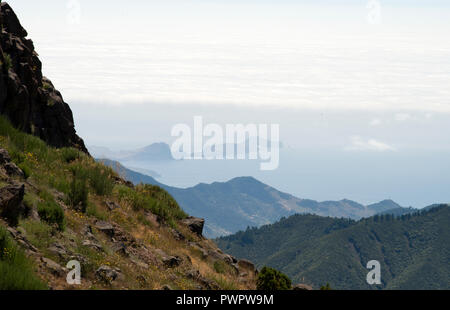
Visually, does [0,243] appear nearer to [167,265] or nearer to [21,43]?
[167,265]

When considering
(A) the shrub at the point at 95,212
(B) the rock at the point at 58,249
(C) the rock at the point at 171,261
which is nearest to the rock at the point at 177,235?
(C) the rock at the point at 171,261

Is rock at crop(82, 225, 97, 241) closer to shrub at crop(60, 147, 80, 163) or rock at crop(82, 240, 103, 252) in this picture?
rock at crop(82, 240, 103, 252)

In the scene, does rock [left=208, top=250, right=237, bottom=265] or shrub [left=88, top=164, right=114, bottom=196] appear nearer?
shrub [left=88, top=164, right=114, bottom=196]

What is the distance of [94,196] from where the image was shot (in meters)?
22.1

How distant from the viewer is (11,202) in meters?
15.1

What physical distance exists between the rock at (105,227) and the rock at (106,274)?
377 centimetres

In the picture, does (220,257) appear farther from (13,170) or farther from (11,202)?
(11,202)

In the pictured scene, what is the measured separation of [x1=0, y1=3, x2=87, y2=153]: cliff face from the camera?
81.4 ft

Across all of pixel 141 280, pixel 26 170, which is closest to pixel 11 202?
pixel 26 170

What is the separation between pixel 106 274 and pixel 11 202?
3406 mm

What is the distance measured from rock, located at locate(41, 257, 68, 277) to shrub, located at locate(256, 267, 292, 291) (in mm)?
9582

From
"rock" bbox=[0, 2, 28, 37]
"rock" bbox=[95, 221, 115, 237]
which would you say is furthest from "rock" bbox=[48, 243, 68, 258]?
"rock" bbox=[0, 2, 28, 37]

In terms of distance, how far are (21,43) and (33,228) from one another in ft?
53.6

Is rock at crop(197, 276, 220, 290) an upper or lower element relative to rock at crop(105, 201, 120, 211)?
lower
